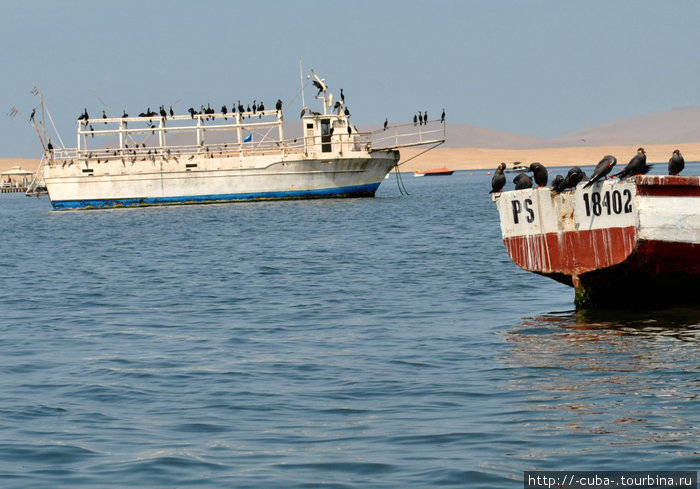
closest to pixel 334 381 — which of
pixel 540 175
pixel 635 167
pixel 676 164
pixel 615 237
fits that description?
pixel 615 237

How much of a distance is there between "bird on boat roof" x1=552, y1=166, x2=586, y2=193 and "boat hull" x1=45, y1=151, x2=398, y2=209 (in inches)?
1890

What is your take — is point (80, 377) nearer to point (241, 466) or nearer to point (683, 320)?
point (241, 466)

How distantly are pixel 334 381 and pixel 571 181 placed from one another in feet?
21.2

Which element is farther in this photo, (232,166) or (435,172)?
(435,172)

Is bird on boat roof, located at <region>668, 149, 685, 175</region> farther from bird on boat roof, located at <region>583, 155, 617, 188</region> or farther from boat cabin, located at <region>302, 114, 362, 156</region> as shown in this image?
boat cabin, located at <region>302, 114, 362, 156</region>

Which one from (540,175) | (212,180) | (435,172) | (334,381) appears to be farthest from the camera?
(435,172)

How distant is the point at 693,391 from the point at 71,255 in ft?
89.3

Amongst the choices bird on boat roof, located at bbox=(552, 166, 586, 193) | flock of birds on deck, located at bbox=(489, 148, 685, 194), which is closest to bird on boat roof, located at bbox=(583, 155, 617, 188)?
flock of birds on deck, located at bbox=(489, 148, 685, 194)

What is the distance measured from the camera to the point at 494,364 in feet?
43.3

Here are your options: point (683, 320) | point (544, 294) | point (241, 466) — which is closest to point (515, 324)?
point (683, 320)

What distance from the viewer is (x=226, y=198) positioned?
67.1 meters

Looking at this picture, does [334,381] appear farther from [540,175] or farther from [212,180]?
[212,180]

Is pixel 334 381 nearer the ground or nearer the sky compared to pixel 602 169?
nearer the ground

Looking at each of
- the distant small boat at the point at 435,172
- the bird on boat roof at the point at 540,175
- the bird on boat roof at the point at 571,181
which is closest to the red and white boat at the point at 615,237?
the bird on boat roof at the point at 571,181
